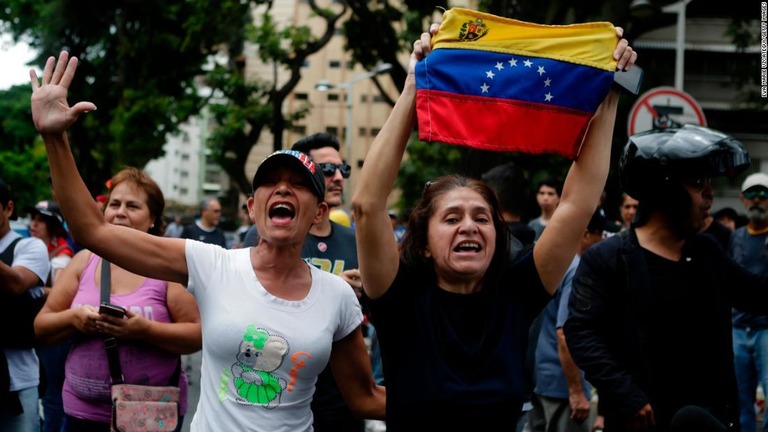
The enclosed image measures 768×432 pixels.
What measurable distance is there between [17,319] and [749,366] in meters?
5.63

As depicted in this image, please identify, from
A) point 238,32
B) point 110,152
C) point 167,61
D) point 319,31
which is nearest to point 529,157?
point 238,32

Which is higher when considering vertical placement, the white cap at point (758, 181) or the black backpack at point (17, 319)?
the white cap at point (758, 181)

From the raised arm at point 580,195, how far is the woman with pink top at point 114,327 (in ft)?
6.44

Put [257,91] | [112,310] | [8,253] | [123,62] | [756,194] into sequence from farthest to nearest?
[257,91] < [123,62] < [756,194] < [8,253] < [112,310]

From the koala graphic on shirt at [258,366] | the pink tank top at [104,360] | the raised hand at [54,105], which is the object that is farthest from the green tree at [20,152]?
the koala graphic on shirt at [258,366]

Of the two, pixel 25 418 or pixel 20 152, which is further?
pixel 20 152

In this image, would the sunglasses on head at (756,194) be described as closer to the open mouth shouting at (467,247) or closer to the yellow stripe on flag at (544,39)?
the yellow stripe on flag at (544,39)

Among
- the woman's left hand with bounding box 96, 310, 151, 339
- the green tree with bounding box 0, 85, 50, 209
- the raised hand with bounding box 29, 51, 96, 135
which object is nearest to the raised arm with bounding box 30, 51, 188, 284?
the raised hand with bounding box 29, 51, 96, 135

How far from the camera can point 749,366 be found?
7.55m

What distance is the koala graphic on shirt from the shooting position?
3350 mm

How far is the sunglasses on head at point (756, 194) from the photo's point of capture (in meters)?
7.86

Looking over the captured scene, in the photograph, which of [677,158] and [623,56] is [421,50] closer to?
[623,56]

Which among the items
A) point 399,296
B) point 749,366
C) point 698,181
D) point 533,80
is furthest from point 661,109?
point 399,296

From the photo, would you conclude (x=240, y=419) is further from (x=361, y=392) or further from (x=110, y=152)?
(x=110, y=152)
